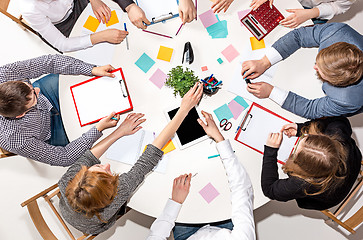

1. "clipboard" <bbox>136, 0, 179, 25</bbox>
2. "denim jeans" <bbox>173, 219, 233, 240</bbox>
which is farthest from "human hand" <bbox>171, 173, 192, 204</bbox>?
"clipboard" <bbox>136, 0, 179, 25</bbox>

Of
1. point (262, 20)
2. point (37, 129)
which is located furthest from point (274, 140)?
point (37, 129)

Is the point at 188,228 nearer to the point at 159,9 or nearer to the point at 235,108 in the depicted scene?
the point at 235,108

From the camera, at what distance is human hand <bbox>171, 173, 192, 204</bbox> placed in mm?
1507

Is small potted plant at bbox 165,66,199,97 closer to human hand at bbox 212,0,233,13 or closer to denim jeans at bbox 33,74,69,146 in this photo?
human hand at bbox 212,0,233,13

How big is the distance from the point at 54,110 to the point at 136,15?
2.63ft

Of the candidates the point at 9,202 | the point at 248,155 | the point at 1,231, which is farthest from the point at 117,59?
the point at 1,231

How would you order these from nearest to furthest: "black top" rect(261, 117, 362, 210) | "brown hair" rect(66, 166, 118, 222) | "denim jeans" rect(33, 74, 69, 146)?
"brown hair" rect(66, 166, 118, 222) → "black top" rect(261, 117, 362, 210) → "denim jeans" rect(33, 74, 69, 146)

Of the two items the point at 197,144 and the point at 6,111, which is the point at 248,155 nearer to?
the point at 197,144

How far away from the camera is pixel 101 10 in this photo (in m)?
1.67

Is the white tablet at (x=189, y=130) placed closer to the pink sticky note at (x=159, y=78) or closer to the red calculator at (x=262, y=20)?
the pink sticky note at (x=159, y=78)

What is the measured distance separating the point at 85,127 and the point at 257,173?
0.98 meters

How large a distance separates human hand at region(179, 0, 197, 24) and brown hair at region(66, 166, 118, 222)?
0.94 metres

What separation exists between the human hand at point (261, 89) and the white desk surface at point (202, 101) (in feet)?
0.16

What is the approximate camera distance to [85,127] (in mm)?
1637
